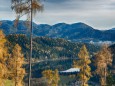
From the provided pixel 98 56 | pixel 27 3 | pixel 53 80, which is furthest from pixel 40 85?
pixel 27 3

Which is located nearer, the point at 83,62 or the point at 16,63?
the point at 83,62

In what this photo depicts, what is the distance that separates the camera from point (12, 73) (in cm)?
7838

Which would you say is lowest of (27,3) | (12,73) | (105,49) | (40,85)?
(40,85)

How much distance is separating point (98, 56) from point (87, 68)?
1138cm

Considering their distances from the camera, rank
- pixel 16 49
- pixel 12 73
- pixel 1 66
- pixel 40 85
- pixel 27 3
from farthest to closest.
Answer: pixel 40 85, pixel 12 73, pixel 16 49, pixel 1 66, pixel 27 3

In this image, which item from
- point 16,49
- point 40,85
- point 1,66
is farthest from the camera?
point 40,85

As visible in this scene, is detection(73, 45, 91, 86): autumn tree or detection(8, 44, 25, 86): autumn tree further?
detection(8, 44, 25, 86): autumn tree

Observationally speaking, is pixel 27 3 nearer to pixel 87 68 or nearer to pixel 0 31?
pixel 0 31

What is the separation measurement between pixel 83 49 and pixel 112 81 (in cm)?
2172

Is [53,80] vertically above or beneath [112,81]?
beneath

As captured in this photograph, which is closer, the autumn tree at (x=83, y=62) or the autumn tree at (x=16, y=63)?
the autumn tree at (x=83, y=62)

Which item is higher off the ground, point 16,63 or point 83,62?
point 83,62

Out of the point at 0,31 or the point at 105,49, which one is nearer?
the point at 0,31

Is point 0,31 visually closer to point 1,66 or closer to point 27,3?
point 1,66
